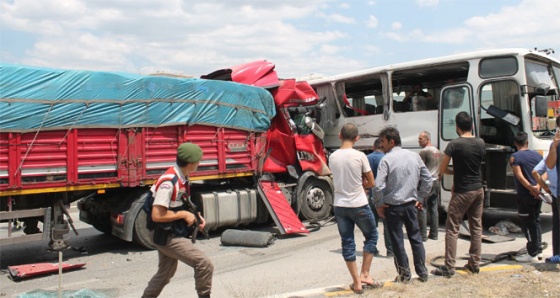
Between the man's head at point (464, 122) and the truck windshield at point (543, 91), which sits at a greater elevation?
the truck windshield at point (543, 91)

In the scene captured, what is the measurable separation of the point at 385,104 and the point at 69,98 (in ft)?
20.5

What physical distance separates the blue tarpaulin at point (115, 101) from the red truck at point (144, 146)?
15 mm

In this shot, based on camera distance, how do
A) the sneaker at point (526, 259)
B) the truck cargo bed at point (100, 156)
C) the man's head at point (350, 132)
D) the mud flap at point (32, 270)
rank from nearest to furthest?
the man's head at point (350, 132) < the sneaker at point (526, 259) < the mud flap at point (32, 270) < the truck cargo bed at point (100, 156)

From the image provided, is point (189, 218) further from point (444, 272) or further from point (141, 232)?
point (141, 232)

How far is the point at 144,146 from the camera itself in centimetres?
796

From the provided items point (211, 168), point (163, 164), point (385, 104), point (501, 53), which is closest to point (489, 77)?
point (501, 53)

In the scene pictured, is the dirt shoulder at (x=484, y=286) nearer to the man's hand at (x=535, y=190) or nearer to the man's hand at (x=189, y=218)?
the man's hand at (x=535, y=190)

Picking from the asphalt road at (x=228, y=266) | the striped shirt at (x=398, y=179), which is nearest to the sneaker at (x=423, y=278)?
the asphalt road at (x=228, y=266)

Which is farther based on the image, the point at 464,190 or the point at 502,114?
the point at 502,114

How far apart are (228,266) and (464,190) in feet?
11.3

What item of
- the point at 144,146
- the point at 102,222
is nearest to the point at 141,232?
the point at 102,222

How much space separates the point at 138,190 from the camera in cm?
814

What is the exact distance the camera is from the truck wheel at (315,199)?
10.1 meters

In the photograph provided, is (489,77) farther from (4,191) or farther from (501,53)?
(4,191)
